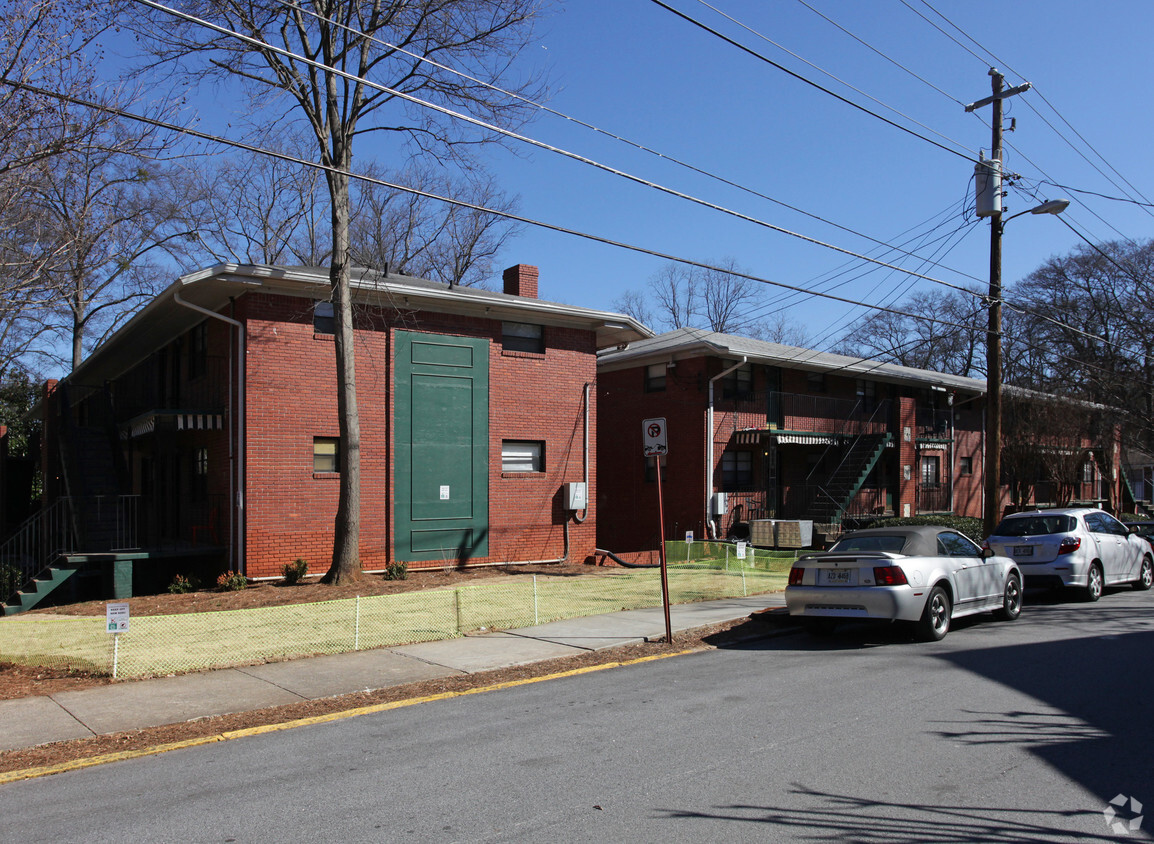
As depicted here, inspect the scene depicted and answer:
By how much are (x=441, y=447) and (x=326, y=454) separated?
8.60 ft

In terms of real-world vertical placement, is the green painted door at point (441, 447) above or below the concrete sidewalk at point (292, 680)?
above

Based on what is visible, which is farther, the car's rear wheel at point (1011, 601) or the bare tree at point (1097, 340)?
the bare tree at point (1097, 340)

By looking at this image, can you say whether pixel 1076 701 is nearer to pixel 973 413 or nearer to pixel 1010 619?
pixel 1010 619

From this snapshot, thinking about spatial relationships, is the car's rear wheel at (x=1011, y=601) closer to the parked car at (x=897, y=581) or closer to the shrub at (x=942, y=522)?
the parked car at (x=897, y=581)

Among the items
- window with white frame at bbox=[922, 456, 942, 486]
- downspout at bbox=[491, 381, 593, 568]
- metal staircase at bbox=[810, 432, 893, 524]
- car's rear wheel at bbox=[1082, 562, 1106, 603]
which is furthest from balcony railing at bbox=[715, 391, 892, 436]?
car's rear wheel at bbox=[1082, 562, 1106, 603]

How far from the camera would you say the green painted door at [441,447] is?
1895 cm

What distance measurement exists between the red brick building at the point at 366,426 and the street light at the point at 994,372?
8.17 metres

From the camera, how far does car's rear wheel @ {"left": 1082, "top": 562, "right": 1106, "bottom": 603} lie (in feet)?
48.2

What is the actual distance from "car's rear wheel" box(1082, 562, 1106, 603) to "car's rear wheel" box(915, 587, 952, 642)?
541 centimetres

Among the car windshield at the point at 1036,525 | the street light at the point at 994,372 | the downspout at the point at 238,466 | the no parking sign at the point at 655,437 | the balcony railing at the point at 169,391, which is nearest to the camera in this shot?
the no parking sign at the point at 655,437

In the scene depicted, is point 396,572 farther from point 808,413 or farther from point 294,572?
point 808,413

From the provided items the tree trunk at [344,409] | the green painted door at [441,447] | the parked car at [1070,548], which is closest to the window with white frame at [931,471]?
the parked car at [1070,548]

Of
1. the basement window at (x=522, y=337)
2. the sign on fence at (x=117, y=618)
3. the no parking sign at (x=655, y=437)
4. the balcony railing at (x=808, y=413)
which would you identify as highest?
the basement window at (x=522, y=337)

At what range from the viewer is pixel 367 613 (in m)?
11.9
